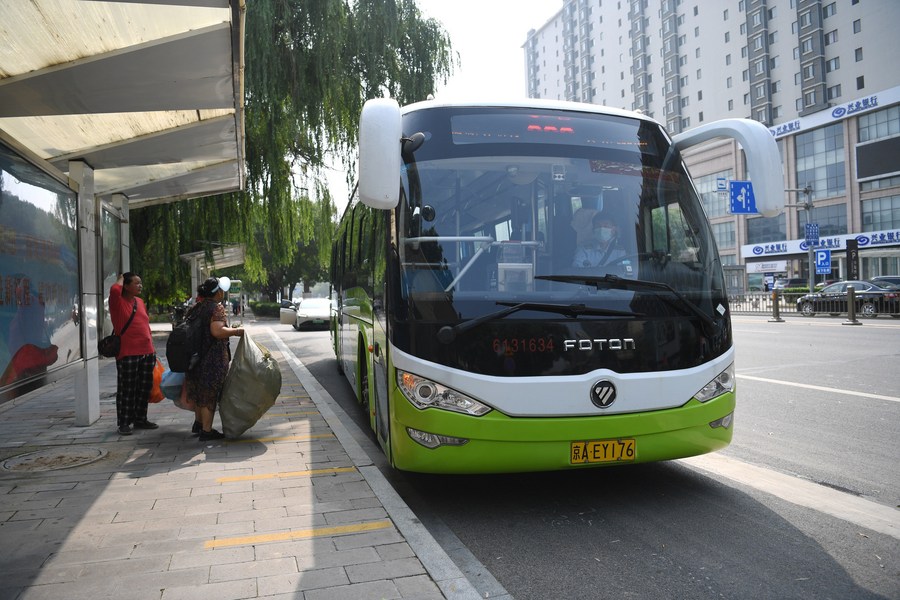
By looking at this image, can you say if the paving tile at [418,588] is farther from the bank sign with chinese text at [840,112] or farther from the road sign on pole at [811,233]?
the bank sign with chinese text at [840,112]

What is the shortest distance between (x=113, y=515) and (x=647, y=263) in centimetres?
388

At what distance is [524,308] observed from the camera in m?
4.30

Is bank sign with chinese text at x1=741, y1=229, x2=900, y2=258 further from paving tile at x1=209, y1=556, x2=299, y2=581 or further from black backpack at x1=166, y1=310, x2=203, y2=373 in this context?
paving tile at x1=209, y1=556, x2=299, y2=581

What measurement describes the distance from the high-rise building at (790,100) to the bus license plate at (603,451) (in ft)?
87.0

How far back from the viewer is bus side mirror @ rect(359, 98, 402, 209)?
166 inches

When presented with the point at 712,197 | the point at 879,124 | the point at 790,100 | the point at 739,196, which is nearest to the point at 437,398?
the point at 739,196

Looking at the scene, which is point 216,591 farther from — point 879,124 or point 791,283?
point 879,124

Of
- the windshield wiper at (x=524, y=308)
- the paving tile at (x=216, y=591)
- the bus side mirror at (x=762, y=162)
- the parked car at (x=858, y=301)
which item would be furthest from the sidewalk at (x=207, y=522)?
the parked car at (x=858, y=301)

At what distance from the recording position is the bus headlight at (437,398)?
13.8ft

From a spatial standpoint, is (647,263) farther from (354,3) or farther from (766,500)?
(354,3)

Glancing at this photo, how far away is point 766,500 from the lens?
15.4ft

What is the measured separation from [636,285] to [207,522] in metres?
3.14

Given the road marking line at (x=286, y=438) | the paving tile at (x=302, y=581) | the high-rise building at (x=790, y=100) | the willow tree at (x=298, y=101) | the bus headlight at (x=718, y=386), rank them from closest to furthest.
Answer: the paving tile at (x=302, y=581) < the bus headlight at (x=718, y=386) < the road marking line at (x=286, y=438) < the willow tree at (x=298, y=101) < the high-rise building at (x=790, y=100)

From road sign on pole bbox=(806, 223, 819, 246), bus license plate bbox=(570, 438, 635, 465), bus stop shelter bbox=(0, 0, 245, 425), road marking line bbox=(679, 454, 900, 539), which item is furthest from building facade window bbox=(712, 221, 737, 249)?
bus license plate bbox=(570, 438, 635, 465)
